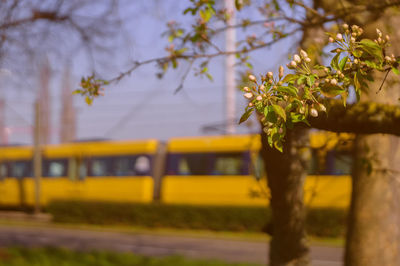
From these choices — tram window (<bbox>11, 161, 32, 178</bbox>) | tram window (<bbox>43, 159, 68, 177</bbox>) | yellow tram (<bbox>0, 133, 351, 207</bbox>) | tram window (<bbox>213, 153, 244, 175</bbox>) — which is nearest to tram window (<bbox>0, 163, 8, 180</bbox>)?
yellow tram (<bbox>0, 133, 351, 207</bbox>)

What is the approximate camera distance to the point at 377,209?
4996 millimetres

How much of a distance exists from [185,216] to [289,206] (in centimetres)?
1449

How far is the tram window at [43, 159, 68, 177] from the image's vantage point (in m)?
23.7

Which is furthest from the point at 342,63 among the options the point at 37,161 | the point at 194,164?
the point at 37,161

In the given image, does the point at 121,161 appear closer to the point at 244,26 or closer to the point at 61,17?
the point at 61,17

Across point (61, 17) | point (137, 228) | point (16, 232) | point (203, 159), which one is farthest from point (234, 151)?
point (61, 17)

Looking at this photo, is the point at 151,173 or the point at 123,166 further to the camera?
the point at 123,166

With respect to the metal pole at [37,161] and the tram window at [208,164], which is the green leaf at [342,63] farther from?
the metal pole at [37,161]

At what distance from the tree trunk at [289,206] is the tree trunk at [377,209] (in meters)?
0.52

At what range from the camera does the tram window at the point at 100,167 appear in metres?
22.3

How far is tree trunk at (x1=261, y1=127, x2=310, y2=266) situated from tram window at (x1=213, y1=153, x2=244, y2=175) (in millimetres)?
13930

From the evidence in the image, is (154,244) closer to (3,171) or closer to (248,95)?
(3,171)

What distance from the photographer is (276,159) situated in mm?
4609

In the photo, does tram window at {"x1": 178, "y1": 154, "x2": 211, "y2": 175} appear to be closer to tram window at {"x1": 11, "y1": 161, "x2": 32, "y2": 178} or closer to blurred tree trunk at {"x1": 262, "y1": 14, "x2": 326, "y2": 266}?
tram window at {"x1": 11, "y1": 161, "x2": 32, "y2": 178}
